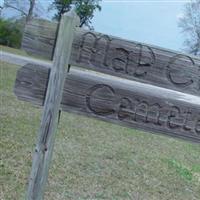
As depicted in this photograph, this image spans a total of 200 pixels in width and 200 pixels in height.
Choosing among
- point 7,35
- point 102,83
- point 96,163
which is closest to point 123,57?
point 102,83

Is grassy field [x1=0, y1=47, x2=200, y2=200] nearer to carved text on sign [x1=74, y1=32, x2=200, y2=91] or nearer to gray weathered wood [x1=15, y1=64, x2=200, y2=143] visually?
gray weathered wood [x1=15, y1=64, x2=200, y2=143]

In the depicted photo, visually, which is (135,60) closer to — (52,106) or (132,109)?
(132,109)

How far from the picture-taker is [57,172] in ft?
16.8

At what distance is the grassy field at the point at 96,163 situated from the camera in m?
4.76

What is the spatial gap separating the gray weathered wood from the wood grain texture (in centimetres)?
8

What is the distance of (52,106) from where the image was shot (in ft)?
8.98

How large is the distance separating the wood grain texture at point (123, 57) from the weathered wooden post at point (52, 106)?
0.21ft

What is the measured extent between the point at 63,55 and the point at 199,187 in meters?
3.80

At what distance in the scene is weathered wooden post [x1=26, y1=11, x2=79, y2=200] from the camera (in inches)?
106

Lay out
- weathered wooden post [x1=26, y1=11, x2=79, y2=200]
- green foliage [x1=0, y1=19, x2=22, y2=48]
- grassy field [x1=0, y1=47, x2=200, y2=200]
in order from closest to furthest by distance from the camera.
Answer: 1. weathered wooden post [x1=26, y1=11, x2=79, y2=200]
2. grassy field [x1=0, y1=47, x2=200, y2=200]
3. green foliage [x1=0, y1=19, x2=22, y2=48]

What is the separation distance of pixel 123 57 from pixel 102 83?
18 cm

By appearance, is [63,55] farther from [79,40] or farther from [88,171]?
[88,171]

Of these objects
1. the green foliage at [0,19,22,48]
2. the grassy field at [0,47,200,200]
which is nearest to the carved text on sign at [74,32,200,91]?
the grassy field at [0,47,200,200]

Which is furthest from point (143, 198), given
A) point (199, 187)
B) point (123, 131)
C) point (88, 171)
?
point (123, 131)
